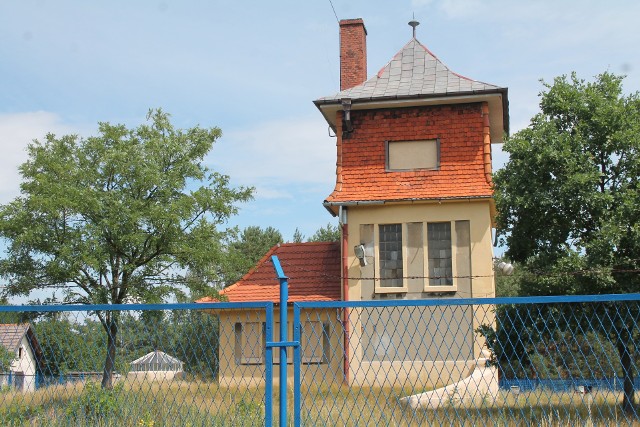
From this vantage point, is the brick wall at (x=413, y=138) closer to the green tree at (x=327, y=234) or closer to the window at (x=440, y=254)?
the window at (x=440, y=254)

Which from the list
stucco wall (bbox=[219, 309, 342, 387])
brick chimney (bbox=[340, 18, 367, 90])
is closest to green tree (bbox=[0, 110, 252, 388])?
stucco wall (bbox=[219, 309, 342, 387])

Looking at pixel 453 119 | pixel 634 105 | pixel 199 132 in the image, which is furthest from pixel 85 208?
pixel 634 105

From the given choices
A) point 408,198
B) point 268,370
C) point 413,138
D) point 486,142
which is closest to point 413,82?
point 413,138

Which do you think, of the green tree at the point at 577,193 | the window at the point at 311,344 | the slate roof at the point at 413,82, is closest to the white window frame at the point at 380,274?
the window at the point at 311,344

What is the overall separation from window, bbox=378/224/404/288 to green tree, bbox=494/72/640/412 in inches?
292

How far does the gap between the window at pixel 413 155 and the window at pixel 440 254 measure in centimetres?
185

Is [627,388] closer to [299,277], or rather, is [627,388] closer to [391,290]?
[391,290]

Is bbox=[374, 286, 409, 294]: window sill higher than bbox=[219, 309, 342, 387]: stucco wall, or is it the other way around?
bbox=[374, 286, 409, 294]: window sill

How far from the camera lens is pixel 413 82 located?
73.9ft

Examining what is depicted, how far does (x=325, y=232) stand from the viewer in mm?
50781

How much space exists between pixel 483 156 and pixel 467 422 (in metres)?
12.3

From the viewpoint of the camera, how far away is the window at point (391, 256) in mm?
21469

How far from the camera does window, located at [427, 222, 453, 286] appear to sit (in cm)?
2122

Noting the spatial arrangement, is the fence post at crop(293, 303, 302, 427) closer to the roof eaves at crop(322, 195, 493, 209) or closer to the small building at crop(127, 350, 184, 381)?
the small building at crop(127, 350, 184, 381)
